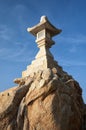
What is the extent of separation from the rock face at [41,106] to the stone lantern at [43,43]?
5.38 feet

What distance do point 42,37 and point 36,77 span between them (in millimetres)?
4139

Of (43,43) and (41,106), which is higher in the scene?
(43,43)

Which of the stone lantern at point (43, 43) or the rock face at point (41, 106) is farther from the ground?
the stone lantern at point (43, 43)

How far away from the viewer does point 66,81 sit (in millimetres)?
17297

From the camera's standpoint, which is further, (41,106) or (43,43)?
(43,43)

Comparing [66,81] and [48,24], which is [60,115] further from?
[48,24]

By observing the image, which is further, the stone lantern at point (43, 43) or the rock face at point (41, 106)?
the stone lantern at point (43, 43)

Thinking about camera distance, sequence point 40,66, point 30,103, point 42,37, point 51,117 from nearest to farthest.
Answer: point 51,117 → point 30,103 → point 40,66 → point 42,37

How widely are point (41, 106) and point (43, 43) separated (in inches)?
243

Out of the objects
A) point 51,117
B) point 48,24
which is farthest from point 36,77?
point 48,24

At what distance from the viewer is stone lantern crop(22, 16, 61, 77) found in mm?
18484

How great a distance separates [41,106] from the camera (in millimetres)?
15180

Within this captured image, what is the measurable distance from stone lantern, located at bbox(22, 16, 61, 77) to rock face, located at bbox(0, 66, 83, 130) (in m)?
1.64

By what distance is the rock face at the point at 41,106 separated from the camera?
14906 millimetres
